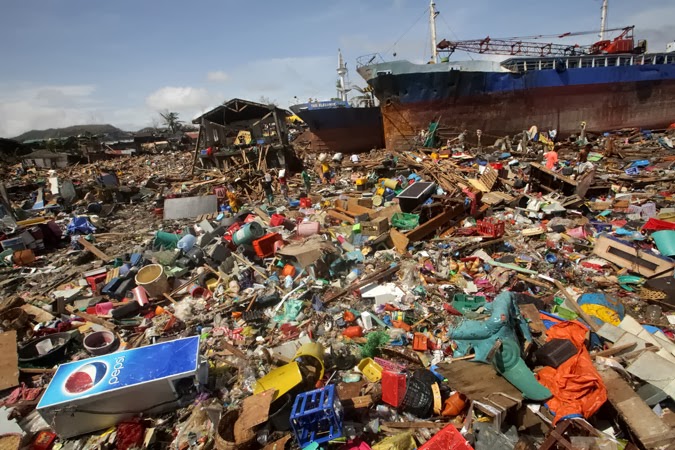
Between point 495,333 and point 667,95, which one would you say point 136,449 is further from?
point 667,95

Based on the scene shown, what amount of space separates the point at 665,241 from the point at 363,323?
5.94m

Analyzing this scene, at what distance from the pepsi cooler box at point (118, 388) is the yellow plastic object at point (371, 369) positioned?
2021mm

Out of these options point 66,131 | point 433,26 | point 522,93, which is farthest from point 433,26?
point 66,131

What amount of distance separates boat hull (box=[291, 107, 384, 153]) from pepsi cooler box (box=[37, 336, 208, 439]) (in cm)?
1909

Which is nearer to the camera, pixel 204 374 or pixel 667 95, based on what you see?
pixel 204 374

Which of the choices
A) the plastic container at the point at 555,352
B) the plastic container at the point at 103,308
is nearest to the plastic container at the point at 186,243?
the plastic container at the point at 103,308

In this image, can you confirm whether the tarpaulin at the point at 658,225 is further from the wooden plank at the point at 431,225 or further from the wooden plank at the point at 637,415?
the wooden plank at the point at 637,415

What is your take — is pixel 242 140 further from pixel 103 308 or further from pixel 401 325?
pixel 401 325

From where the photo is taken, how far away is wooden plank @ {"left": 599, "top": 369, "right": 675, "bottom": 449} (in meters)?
2.55

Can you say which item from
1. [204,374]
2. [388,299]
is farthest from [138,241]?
[388,299]

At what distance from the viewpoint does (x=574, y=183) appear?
28.1 feet

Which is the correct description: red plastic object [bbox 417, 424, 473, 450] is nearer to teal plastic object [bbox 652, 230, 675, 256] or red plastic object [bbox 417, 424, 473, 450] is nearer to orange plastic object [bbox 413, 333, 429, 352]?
orange plastic object [bbox 413, 333, 429, 352]

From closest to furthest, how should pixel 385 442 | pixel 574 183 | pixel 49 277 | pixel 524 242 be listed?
pixel 385 442
pixel 524 242
pixel 49 277
pixel 574 183

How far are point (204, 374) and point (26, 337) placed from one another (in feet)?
12.8
